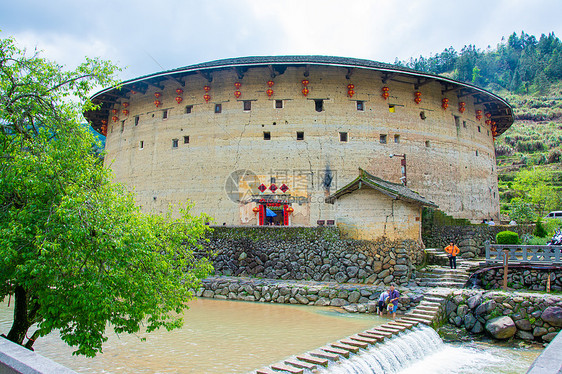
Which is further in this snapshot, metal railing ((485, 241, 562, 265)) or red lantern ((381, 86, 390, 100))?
red lantern ((381, 86, 390, 100))

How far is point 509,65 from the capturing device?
97.4 m

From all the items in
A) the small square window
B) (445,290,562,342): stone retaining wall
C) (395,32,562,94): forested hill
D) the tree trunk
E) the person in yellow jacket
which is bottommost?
(445,290,562,342): stone retaining wall

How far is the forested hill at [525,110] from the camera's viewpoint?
37438 millimetres

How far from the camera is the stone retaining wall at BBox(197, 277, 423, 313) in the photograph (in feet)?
38.8

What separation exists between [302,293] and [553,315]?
685 cm

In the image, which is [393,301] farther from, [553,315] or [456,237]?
[456,237]

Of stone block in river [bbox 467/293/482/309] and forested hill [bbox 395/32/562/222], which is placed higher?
forested hill [bbox 395/32/562/222]

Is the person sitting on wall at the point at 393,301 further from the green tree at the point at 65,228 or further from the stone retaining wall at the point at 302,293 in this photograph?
the green tree at the point at 65,228

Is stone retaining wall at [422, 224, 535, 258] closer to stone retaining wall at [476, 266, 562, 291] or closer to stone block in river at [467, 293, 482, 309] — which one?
stone retaining wall at [476, 266, 562, 291]

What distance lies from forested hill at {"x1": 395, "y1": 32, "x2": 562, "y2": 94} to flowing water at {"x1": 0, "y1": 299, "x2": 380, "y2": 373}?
244 feet

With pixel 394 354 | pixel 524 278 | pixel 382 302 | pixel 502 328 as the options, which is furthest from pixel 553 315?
pixel 394 354

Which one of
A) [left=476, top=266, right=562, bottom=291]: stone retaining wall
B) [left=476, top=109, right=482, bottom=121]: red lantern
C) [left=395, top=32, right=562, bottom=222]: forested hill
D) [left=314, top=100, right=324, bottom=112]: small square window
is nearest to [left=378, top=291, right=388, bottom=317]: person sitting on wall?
[left=476, top=266, right=562, bottom=291]: stone retaining wall

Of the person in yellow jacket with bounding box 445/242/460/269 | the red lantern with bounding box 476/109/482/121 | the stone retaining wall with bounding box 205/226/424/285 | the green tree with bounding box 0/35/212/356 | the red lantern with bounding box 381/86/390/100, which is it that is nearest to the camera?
the green tree with bounding box 0/35/212/356

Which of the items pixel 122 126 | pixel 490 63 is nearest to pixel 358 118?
pixel 122 126
